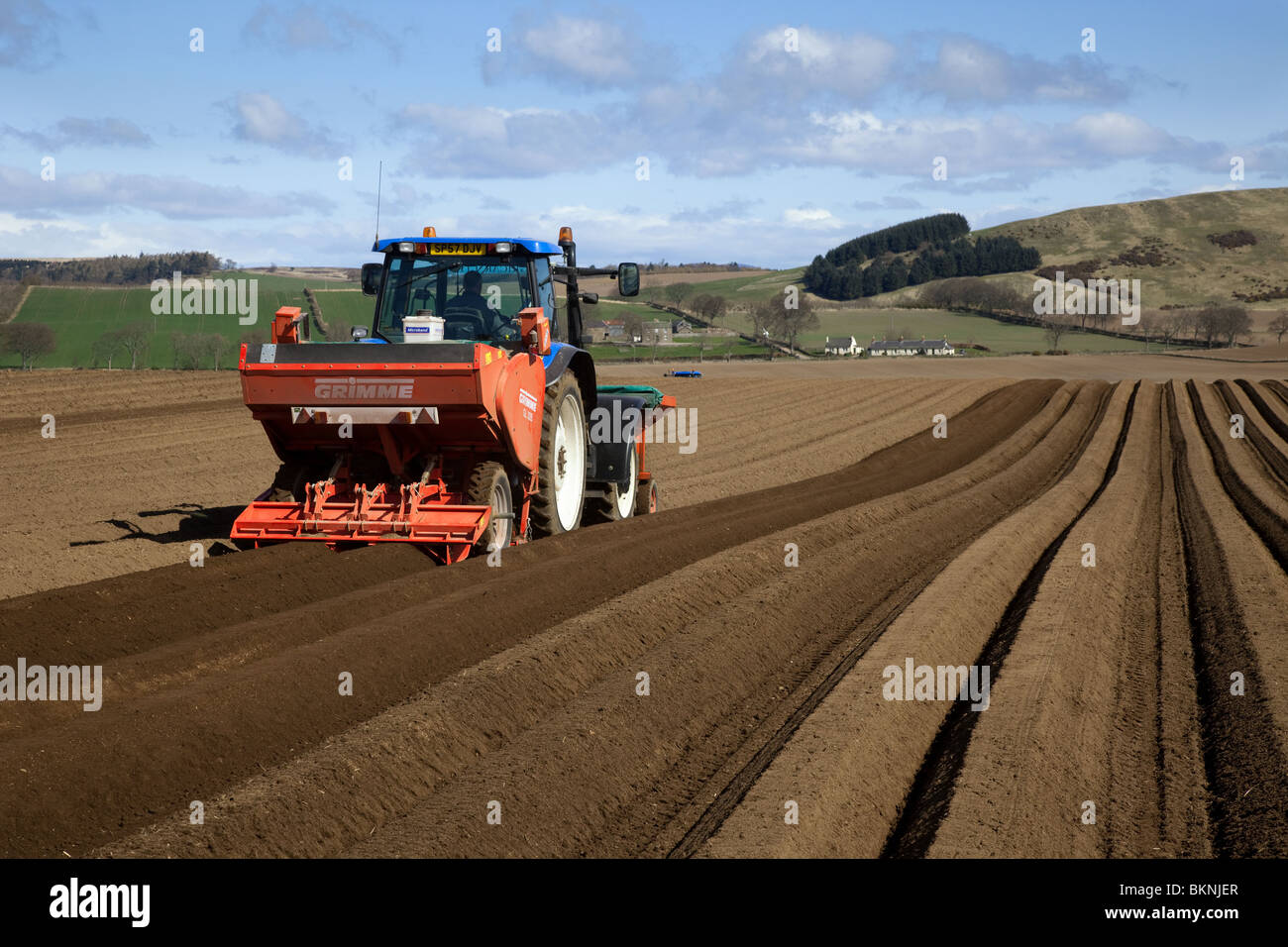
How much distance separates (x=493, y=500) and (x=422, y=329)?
1.47 meters

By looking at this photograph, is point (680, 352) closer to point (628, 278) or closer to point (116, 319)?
point (116, 319)

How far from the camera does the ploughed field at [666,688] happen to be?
4.41 m

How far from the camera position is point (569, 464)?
1010 cm

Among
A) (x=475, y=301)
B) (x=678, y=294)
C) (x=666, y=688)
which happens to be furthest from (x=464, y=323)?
(x=678, y=294)

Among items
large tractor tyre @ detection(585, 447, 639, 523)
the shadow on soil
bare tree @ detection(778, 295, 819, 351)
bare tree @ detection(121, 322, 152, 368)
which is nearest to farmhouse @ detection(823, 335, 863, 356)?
bare tree @ detection(778, 295, 819, 351)

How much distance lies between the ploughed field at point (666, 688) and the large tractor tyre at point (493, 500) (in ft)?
0.64

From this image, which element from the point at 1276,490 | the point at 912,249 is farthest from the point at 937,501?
the point at 912,249

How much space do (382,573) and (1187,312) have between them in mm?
105609

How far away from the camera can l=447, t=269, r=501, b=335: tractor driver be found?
9406 mm

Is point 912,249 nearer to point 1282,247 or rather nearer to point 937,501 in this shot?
point 1282,247

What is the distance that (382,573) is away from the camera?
8.38 meters

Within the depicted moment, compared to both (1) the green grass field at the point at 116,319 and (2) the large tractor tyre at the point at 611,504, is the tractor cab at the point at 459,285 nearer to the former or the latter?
(2) the large tractor tyre at the point at 611,504

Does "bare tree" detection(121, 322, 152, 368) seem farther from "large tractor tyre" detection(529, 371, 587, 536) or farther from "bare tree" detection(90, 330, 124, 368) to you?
"large tractor tyre" detection(529, 371, 587, 536)

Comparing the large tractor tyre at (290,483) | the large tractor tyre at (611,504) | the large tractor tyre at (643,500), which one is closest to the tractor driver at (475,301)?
the large tractor tyre at (290,483)
